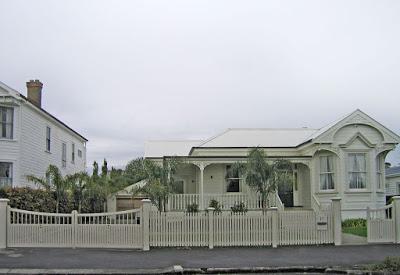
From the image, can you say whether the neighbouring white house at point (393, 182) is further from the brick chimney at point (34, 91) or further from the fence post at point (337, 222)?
the brick chimney at point (34, 91)

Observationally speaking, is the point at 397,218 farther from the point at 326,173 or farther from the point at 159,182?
the point at 159,182

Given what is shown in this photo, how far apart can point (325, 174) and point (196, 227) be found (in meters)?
11.5

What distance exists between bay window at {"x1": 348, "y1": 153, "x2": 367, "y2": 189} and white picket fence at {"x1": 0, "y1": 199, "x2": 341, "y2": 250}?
893cm

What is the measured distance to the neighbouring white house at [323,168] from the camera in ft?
83.1

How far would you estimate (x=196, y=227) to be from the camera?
17562 millimetres

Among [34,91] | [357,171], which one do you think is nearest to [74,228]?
[357,171]

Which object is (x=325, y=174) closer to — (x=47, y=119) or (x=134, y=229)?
(x=134, y=229)

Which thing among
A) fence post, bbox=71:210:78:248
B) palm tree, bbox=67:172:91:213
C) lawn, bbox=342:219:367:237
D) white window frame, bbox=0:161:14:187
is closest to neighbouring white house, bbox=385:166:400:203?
lawn, bbox=342:219:367:237

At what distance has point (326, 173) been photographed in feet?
87.2

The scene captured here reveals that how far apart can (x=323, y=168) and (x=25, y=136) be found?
54.5 feet

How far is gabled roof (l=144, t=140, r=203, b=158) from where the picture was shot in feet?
103

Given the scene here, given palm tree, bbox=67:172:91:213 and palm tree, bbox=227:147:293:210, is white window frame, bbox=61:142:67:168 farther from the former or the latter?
palm tree, bbox=227:147:293:210

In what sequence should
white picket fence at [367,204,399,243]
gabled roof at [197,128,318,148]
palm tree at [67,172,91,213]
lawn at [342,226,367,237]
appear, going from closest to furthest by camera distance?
1. white picket fence at [367,204,399,243]
2. lawn at [342,226,367,237]
3. palm tree at [67,172,91,213]
4. gabled roof at [197,128,318,148]

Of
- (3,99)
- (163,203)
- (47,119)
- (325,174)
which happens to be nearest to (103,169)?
(47,119)
